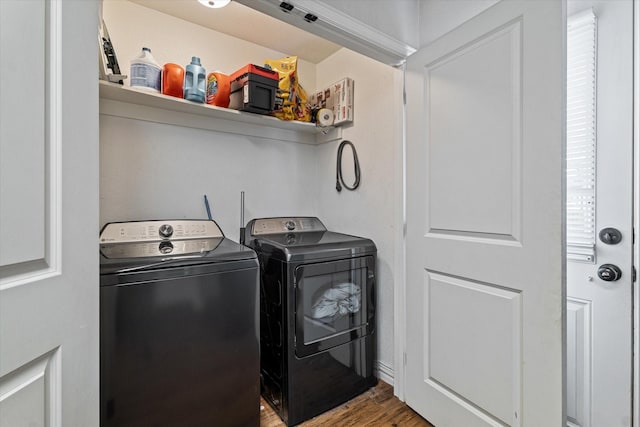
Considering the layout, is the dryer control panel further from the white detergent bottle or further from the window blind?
the window blind

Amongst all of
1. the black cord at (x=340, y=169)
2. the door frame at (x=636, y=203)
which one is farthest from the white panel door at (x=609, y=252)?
the black cord at (x=340, y=169)

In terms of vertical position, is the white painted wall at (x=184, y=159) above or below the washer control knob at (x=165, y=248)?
above

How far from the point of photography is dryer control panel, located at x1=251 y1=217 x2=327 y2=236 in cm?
224

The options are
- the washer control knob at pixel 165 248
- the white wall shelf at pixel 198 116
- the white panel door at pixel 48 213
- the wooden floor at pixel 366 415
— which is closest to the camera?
the white panel door at pixel 48 213

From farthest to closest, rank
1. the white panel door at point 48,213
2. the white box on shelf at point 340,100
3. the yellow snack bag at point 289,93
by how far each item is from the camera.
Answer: the white box on shelf at point 340,100 < the yellow snack bag at point 289,93 < the white panel door at point 48,213

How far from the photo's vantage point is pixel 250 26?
2.11m

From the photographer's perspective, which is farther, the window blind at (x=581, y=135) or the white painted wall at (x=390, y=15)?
the white painted wall at (x=390, y=15)

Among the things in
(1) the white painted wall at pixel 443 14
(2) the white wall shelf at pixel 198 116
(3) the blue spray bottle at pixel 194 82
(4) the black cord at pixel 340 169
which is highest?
(1) the white painted wall at pixel 443 14

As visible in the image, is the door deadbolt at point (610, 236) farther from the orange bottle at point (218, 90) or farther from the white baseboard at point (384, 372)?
the orange bottle at point (218, 90)

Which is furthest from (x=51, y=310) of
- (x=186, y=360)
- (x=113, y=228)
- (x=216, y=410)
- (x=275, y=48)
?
(x=275, y=48)

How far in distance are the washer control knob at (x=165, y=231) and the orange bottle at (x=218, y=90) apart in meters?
0.86

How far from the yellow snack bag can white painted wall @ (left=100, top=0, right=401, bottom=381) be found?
0.30 m

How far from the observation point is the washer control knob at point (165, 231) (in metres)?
1.85

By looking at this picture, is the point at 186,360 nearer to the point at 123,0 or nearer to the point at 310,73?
the point at 123,0
